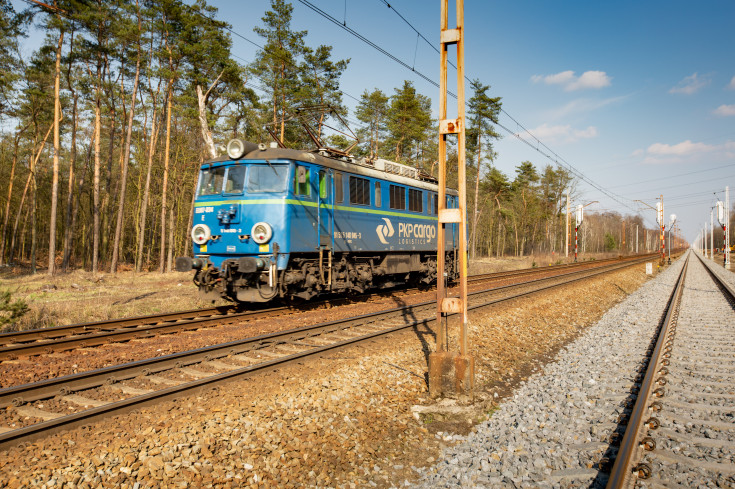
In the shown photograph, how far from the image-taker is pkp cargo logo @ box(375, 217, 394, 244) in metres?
12.9

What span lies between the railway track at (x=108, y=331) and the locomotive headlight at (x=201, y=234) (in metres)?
1.69

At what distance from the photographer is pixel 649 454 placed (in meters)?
3.86

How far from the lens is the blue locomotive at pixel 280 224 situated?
Answer: 9727 mm

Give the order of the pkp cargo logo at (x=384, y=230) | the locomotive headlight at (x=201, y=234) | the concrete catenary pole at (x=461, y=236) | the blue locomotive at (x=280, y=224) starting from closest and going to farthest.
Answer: the concrete catenary pole at (x=461, y=236) < the blue locomotive at (x=280, y=224) < the locomotive headlight at (x=201, y=234) < the pkp cargo logo at (x=384, y=230)

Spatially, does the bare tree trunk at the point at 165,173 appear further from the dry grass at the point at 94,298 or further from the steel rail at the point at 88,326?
the steel rail at the point at 88,326

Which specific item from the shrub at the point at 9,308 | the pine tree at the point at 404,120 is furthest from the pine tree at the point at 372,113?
the shrub at the point at 9,308

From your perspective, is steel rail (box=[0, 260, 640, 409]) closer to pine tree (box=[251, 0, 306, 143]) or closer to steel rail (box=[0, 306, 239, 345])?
steel rail (box=[0, 306, 239, 345])

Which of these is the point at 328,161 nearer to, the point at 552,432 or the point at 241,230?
the point at 241,230

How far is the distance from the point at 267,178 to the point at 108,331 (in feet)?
14.6

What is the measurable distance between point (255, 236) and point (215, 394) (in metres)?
4.97

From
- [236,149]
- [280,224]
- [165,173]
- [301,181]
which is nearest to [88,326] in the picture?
[280,224]

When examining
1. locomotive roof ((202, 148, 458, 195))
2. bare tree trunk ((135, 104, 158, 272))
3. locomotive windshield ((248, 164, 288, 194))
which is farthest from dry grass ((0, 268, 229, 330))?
locomotive roof ((202, 148, 458, 195))

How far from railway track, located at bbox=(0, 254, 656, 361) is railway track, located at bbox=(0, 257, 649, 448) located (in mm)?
2217

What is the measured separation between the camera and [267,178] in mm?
9984
